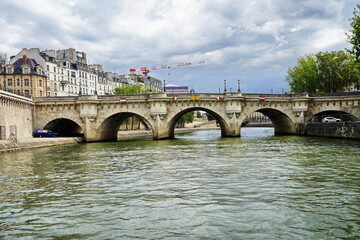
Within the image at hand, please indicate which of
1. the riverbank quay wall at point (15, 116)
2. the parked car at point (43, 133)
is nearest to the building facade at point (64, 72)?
the parked car at point (43, 133)

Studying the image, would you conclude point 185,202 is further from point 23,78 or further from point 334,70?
point 23,78

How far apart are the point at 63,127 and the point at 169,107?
74.4ft

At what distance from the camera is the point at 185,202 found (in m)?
13.1

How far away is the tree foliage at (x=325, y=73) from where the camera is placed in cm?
6899

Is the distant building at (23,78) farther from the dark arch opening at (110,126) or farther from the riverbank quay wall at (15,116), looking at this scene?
the riverbank quay wall at (15,116)

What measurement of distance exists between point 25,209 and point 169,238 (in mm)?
6087

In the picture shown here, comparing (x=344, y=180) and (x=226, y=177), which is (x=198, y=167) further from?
(x=344, y=180)

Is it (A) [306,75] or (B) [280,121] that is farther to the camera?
(A) [306,75]

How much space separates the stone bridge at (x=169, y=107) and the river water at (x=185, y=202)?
29536mm

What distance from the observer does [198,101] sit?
52125mm

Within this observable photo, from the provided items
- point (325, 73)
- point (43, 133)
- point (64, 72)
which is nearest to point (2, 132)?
point (43, 133)

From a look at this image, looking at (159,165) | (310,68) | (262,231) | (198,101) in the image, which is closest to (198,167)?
(159,165)

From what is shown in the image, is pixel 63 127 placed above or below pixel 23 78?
below

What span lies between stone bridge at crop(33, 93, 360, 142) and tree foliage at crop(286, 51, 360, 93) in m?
16.2
